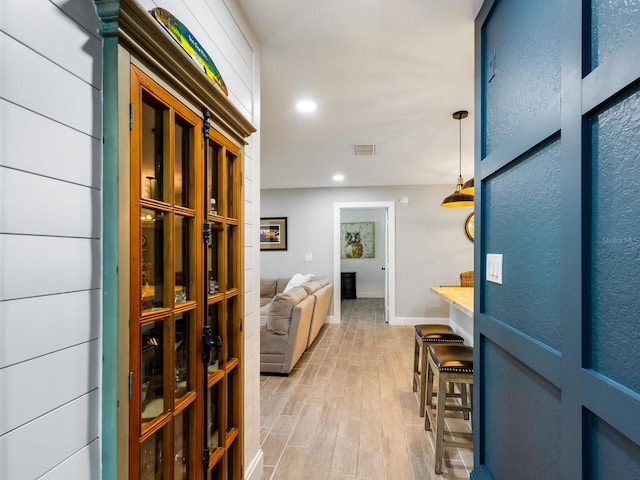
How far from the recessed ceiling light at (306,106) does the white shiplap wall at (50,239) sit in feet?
6.89

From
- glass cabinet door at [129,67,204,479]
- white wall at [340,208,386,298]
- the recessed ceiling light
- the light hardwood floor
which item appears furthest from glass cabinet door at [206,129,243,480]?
white wall at [340,208,386,298]

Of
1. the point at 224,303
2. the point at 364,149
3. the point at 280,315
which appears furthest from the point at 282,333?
the point at 364,149

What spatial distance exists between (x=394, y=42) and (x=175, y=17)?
1319 mm

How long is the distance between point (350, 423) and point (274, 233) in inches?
174

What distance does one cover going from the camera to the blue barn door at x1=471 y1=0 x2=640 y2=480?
28.2 inches

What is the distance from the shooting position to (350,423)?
2.64 meters

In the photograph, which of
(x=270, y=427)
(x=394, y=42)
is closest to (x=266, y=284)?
(x=270, y=427)

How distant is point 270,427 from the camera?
8.50 ft

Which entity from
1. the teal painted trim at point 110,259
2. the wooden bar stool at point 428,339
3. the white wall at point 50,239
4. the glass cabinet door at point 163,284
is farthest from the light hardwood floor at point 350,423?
the white wall at point 50,239

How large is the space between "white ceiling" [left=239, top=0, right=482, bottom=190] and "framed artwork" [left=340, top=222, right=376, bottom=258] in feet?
16.6

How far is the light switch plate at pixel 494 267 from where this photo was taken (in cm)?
142

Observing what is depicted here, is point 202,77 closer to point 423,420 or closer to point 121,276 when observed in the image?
point 121,276

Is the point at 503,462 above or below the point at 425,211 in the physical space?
below

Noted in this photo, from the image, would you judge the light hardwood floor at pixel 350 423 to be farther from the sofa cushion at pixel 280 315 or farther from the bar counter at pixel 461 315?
the bar counter at pixel 461 315
